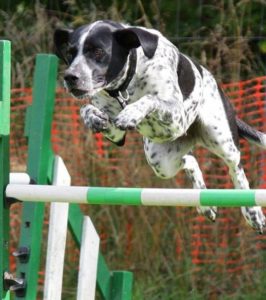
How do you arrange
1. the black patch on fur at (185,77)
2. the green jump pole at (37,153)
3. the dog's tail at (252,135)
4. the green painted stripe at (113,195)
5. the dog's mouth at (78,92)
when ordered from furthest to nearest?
the dog's tail at (252,135) → the black patch on fur at (185,77) → the green jump pole at (37,153) → the dog's mouth at (78,92) → the green painted stripe at (113,195)

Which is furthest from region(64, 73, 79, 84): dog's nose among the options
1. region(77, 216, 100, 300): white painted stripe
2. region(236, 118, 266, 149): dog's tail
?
region(236, 118, 266, 149): dog's tail

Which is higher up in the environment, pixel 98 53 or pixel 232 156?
pixel 98 53

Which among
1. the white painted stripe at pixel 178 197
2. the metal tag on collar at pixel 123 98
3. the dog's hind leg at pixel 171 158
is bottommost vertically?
the white painted stripe at pixel 178 197

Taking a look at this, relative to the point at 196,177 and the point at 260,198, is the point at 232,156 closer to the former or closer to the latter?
the point at 196,177

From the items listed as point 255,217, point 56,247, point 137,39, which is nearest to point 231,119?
point 255,217

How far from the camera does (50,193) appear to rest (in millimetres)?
5582

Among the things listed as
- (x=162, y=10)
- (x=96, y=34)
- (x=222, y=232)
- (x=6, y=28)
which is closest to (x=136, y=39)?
(x=96, y=34)

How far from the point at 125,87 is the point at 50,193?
77 cm

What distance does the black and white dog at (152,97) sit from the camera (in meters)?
5.83

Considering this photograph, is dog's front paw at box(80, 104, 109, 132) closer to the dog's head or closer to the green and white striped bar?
the dog's head

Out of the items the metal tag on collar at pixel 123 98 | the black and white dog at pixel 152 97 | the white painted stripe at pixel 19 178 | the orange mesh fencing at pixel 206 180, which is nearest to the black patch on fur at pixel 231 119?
the black and white dog at pixel 152 97

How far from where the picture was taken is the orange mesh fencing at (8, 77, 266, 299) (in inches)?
331

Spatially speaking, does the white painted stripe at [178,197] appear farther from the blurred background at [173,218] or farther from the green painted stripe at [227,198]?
the blurred background at [173,218]

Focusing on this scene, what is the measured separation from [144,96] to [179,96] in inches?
10.1
